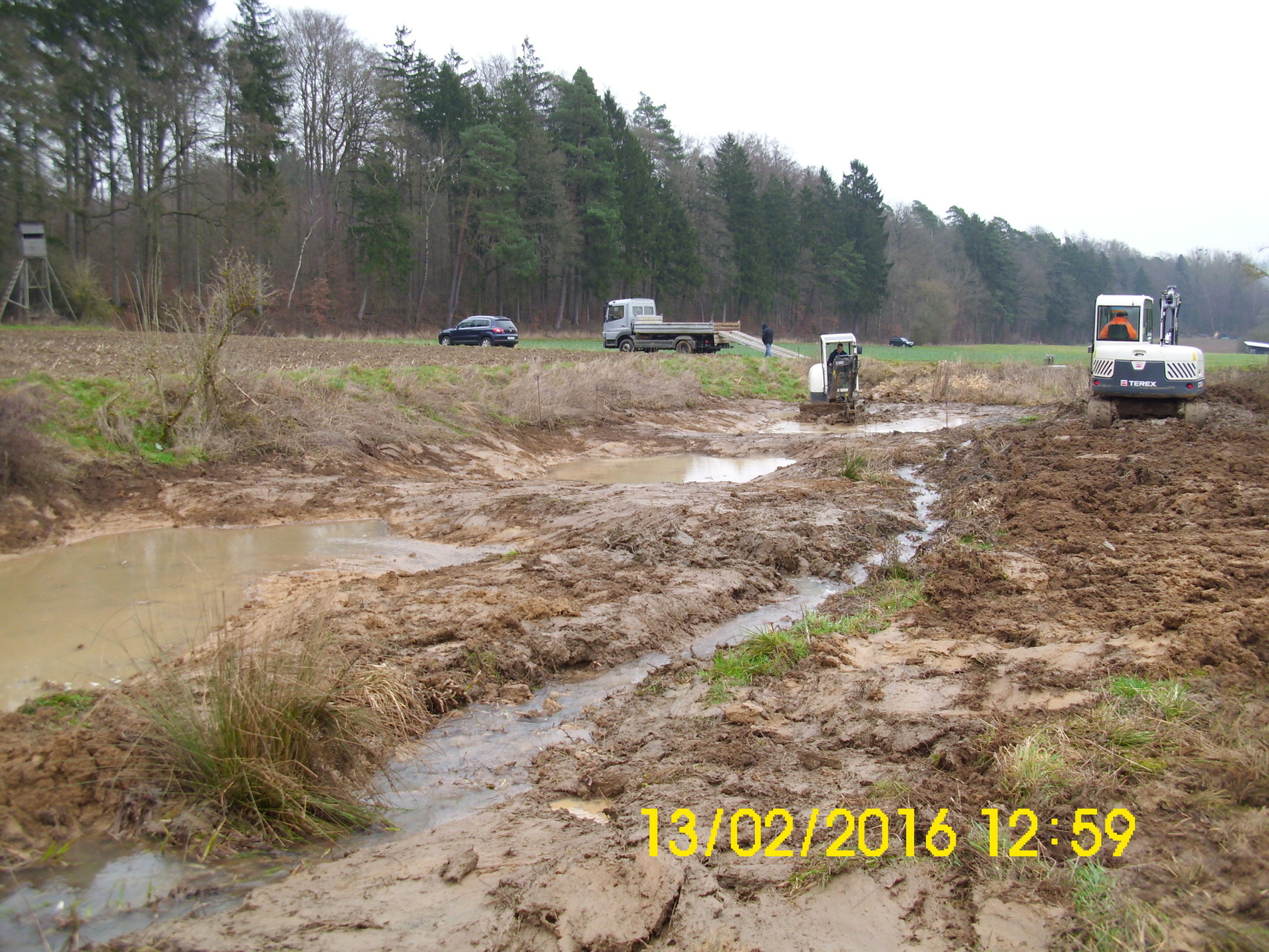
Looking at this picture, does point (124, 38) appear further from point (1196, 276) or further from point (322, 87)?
point (1196, 276)

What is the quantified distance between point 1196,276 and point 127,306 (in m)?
139

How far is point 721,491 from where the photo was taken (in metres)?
13.1

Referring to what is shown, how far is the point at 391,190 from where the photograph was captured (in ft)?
156

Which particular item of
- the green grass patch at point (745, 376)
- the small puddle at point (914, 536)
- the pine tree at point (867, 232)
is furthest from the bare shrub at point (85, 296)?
the pine tree at point (867, 232)

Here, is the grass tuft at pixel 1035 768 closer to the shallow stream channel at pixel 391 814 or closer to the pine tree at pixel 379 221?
the shallow stream channel at pixel 391 814

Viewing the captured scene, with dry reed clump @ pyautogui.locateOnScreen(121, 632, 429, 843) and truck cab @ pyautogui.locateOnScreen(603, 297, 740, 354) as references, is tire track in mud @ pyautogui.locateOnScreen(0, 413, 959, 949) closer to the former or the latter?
dry reed clump @ pyautogui.locateOnScreen(121, 632, 429, 843)

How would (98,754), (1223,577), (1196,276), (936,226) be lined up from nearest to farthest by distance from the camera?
(98,754)
(1223,577)
(936,226)
(1196,276)

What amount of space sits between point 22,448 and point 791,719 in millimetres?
10542

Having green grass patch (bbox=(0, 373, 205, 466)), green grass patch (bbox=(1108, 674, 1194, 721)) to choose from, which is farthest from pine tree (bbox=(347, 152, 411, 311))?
green grass patch (bbox=(1108, 674, 1194, 721))

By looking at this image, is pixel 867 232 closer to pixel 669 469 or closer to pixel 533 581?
pixel 669 469

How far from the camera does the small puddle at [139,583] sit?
700 cm

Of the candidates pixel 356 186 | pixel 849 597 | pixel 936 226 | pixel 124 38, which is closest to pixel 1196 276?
pixel 936 226

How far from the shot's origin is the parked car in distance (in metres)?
39.2
